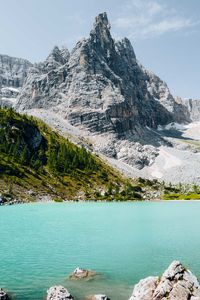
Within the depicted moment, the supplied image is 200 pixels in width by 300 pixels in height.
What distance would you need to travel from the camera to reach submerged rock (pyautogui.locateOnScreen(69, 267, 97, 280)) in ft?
116

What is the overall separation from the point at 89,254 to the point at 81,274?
10.5 metres

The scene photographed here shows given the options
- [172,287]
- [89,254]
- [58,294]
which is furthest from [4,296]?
[89,254]

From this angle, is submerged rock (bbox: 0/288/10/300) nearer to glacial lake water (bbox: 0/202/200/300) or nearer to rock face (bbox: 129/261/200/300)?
glacial lake water (bbox: 0/202/200/300)

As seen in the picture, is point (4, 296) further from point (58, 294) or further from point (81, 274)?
point (81, 274)

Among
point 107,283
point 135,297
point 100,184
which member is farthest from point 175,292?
point 100,184

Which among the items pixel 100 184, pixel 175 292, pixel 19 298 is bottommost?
pixel 100 184

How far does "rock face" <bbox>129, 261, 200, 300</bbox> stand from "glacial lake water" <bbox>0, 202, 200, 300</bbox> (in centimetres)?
245

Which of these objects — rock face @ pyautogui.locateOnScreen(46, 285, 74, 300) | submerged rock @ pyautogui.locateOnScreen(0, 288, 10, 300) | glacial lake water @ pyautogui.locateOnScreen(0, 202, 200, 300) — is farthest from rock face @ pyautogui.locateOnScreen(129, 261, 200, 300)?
submerged rock @ pyautogui.locateOnScreen(0, 288, 10, 300)

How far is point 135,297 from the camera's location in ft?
92.1

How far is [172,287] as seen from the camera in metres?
27.4

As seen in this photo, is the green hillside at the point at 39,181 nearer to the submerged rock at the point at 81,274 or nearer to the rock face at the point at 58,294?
the submerged rock at the point at 81,274

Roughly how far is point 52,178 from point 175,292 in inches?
6145

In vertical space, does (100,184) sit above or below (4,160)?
below

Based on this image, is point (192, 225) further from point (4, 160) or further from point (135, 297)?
point (4, 160)
